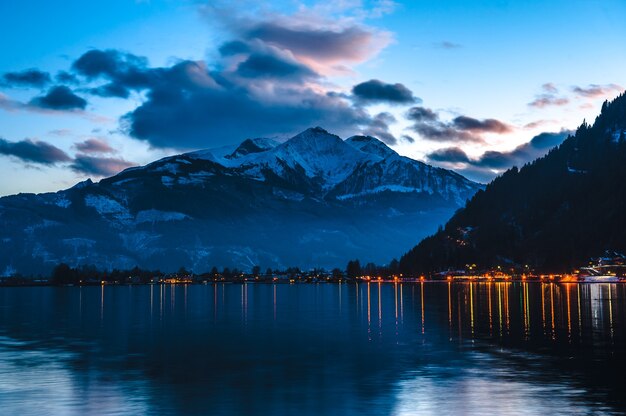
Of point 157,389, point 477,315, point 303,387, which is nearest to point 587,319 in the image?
point 477,315

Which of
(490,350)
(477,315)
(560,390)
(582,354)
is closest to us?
(560,390)

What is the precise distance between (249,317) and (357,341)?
188 feet

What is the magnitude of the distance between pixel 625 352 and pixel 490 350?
13.4m

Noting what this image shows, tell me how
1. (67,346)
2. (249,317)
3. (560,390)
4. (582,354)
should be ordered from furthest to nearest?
(249,317), (67,346), (582,354), (560,390)

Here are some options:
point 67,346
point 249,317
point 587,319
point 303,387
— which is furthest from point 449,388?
point 249,317

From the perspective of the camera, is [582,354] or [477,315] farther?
[477,315]

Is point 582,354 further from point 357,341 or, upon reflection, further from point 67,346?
point 67,346

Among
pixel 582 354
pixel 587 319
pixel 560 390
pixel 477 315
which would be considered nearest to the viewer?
pixel 560 390

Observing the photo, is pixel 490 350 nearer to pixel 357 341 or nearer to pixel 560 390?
pixel 357 341

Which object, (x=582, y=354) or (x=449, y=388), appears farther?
(x=582, y=354)

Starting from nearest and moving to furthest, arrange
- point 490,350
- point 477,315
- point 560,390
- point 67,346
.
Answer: point 560,390 < point 490,350 < point 67,346 < point 477,315

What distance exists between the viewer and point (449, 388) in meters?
57.1

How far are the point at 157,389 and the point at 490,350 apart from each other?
3830 centimetres

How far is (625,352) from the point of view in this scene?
74.9 metres
